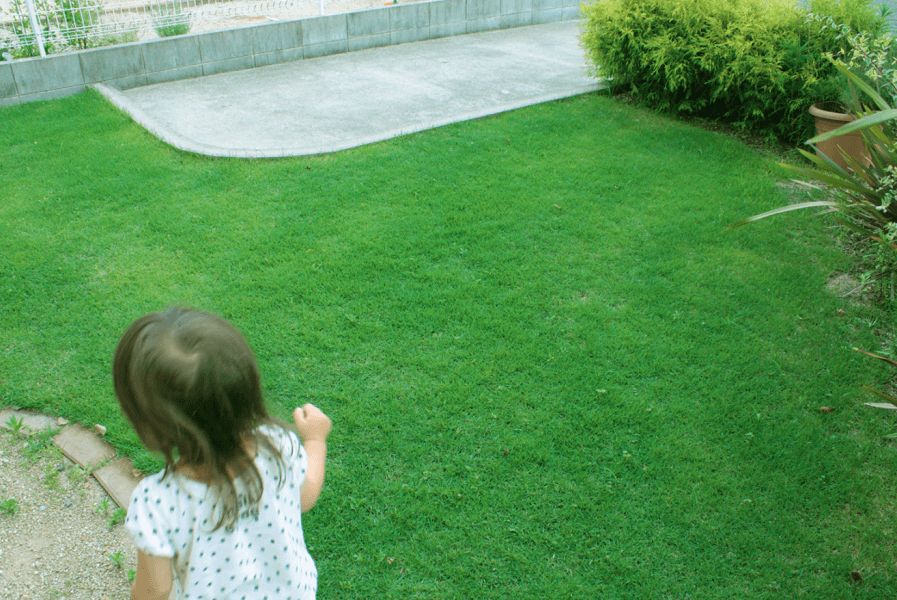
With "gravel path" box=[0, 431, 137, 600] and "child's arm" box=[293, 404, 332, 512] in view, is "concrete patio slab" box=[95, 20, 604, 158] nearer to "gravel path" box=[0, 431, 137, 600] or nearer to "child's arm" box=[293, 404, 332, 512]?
"gravel path" box=[0, 431, 137, 600]

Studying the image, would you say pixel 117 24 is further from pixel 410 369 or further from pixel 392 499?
pixel 392 499

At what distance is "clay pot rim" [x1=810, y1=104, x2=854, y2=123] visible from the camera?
5.47 meters

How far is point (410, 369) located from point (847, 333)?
256 cm

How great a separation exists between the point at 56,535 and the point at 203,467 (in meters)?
1.61

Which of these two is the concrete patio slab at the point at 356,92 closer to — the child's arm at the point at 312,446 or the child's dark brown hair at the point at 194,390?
the child's arm at the point at 312,446

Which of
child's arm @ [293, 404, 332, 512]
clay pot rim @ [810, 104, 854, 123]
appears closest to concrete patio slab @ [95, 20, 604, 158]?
clay pot rim @ [810, 104, 854, 123]

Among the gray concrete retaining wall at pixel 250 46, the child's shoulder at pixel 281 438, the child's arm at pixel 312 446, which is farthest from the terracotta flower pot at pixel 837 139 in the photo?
the gray concrete retaining wall at pixel 250 46

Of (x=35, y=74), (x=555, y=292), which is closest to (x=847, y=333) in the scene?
(x=555, y=292)

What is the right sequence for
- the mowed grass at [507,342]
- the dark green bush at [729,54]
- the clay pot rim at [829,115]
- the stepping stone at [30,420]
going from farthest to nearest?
the dark green bush at [729,54]
the clay pot rim at [829,115]
the stepping stone at [30,420]
the mowed grass at [507,342]

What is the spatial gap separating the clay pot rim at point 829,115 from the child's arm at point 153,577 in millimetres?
5949

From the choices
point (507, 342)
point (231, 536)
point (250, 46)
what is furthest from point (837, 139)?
point (250, 46)

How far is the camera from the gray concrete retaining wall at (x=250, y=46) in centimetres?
670

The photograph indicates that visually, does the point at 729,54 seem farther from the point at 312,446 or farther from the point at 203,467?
the point at 203,467

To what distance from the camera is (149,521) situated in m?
1.40
